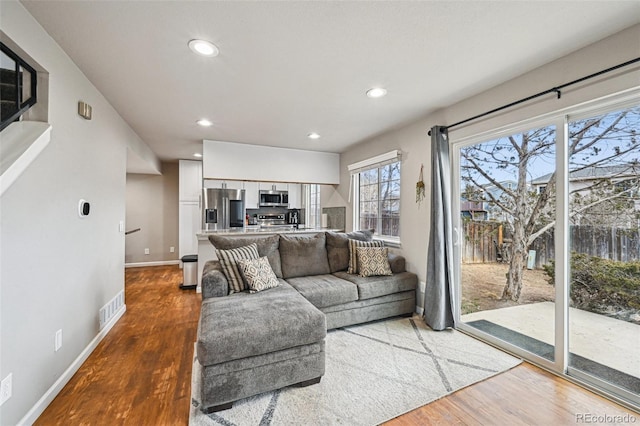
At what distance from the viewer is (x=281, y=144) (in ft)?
14.8

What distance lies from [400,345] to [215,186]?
15.3 ft

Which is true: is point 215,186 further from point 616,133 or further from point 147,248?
point 616,133

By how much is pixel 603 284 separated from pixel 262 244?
3015 mm

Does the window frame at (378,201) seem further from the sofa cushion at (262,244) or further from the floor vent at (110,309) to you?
the floor vent at (110,309)

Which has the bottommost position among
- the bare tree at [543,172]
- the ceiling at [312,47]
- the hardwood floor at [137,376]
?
the hardwood floor at [137,376]

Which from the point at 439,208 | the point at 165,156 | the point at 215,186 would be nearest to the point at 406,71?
the point at 439,208

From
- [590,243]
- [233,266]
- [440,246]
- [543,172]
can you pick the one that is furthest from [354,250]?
[590,243]

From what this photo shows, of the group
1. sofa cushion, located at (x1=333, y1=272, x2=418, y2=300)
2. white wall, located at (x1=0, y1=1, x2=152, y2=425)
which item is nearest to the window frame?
sofa cushion, located at (x1=333, y1=272, x2=418, y2=300)

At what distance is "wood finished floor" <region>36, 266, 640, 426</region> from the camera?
5.37 feet

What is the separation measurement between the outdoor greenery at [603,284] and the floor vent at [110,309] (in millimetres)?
4147

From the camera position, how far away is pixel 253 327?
5.90 ft

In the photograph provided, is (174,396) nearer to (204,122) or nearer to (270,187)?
(204,122)

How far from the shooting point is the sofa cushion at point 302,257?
10.8ft

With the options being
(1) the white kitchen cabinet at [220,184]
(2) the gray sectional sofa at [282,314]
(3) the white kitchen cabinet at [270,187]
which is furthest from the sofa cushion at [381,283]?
→ (3) the white kitchen cabinet at [270,187]
